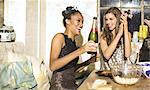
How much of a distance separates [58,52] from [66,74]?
0.19 m

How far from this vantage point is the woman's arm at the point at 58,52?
218 cm

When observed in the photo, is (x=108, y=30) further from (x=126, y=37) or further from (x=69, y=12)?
(x=69, y=12)

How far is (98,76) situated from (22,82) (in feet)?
1.63

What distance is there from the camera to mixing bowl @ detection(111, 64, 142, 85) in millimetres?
1521

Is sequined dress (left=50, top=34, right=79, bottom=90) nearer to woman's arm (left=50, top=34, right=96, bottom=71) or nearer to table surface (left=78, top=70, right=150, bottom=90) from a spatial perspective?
woman's arm (left=50, top=34, right=96, bottom=71)

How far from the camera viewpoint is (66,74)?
223 cm

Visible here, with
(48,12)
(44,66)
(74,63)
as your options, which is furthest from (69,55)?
(48,12)

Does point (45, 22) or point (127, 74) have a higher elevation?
point (45, 22)

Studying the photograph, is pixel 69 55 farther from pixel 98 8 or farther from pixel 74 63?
pixel 98 8

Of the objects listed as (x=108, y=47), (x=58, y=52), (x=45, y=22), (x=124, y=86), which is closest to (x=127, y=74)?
(x=124, y=86)

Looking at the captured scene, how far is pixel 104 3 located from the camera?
7.06 ft

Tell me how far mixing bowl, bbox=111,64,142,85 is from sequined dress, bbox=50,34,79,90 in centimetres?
66

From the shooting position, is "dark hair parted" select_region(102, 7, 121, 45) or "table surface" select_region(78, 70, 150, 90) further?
"dark hair parted" select_region(102, 7, 121, 45)

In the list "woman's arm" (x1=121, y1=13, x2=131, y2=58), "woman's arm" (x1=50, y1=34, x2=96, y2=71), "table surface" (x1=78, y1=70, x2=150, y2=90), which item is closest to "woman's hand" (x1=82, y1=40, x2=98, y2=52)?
"woman's arm" (x1=50, y1=34, x2=96, y2=71)
